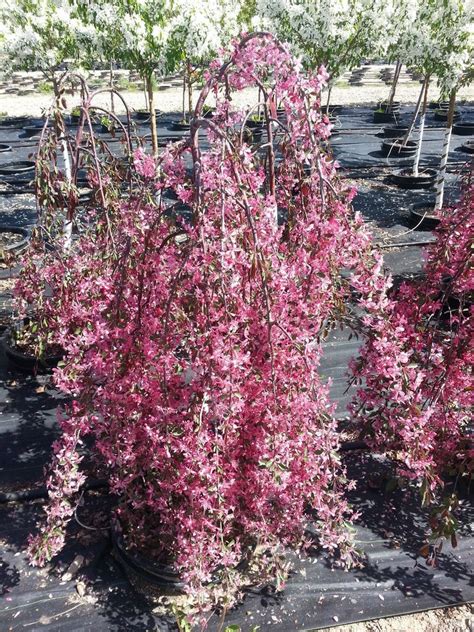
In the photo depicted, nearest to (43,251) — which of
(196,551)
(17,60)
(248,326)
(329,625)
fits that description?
(248,326)

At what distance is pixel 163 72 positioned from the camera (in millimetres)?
4711

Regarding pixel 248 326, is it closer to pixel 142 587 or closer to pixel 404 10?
pixel 142 587

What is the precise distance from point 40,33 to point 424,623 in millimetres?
4846

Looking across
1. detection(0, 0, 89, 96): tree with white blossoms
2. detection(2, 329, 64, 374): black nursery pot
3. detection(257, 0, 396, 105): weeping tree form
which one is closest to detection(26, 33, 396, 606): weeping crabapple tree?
detection(2, 329, 64, 374): black nursery pot

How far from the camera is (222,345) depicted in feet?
5.00

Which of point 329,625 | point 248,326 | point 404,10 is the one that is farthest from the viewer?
point 404,10

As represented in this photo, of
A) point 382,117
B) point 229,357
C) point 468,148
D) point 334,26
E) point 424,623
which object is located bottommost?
point 424,623

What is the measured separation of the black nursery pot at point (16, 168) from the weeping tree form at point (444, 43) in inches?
211

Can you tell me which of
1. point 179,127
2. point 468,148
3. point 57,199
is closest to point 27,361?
point 57,199

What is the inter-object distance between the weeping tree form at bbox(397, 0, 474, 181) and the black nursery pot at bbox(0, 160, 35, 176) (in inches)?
211

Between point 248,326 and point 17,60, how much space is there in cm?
437

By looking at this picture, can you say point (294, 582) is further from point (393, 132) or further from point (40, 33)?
point (393, 132)

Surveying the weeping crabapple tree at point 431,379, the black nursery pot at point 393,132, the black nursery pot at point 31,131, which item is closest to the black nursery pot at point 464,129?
the black nursery pot at point 393,132

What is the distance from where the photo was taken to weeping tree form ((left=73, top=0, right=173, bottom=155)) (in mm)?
4242
